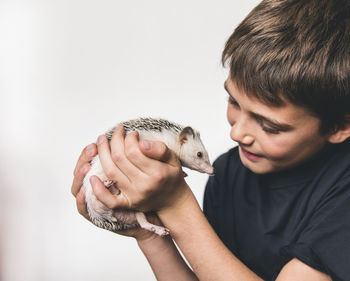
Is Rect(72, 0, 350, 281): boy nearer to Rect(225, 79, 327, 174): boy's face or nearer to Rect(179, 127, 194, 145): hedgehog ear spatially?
Rect(225, 79, 327, 174): boy's face

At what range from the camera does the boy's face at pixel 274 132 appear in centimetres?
103

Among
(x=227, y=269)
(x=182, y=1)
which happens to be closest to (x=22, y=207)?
(x=182, y=1)

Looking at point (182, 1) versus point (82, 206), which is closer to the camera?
point (82, 206)

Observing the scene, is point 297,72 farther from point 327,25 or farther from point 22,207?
point 22,207

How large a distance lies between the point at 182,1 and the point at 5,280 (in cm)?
173

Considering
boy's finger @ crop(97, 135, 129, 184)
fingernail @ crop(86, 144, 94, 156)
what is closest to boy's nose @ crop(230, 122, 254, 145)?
boy's finger @ crop(97, 135, 129, 184)

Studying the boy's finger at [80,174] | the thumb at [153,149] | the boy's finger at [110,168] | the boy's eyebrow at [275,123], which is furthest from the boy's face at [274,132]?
the boy's finger at [80,174]

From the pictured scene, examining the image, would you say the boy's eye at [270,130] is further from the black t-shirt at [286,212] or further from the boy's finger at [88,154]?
the boy's finger at [88,154]

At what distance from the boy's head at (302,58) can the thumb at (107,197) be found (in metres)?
0.43

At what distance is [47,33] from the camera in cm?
206

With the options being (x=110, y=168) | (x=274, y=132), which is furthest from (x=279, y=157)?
(x=110, y=168)

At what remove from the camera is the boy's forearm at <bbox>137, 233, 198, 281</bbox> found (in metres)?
1.29

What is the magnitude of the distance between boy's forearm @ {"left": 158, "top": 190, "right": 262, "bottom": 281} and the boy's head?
1.19ft

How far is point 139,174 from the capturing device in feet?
3.64
